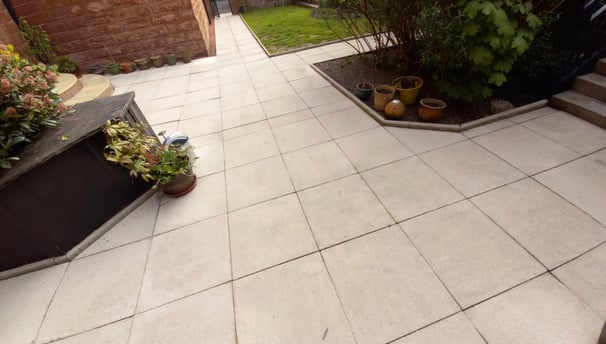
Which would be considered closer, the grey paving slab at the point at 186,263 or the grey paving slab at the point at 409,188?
the grey paving slab at the point at 186,263

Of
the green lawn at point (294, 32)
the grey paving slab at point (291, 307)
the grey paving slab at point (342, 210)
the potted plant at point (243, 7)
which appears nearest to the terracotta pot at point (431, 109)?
the grey paving slab at point (342, 210)

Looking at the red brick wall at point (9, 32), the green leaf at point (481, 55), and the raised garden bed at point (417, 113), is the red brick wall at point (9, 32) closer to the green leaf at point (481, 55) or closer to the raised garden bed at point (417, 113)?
the raised garden bed at point (417, 113)

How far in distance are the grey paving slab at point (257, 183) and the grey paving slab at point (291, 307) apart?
763mm

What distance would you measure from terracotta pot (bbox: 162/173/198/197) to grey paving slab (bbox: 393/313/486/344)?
2189 mm

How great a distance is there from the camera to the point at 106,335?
161 centimetres

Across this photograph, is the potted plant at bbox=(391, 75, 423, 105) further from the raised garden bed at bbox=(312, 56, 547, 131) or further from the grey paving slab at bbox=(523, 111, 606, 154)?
the grey paving slab at bbox=(523, 111, 606, 154)

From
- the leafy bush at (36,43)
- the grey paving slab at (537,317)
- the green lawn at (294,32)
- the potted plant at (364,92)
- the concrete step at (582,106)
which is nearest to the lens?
the grey paving slab at (537,317)

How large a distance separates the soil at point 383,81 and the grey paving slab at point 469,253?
1.46 meters

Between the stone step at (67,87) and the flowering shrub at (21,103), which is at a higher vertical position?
the flowering shrub at (21,103)

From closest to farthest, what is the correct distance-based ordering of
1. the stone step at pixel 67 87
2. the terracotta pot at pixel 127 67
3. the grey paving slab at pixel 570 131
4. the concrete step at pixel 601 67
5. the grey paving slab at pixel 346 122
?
the grey paving slab at pixel 570 131 < the concrete step at pixel 601 67 < the grey paving slab at pixel 346 122 < the stone step at pixel 67 87 < the terracotta pot at pixel 127 67

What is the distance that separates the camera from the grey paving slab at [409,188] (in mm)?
2090

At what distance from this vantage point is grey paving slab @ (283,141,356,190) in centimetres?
250

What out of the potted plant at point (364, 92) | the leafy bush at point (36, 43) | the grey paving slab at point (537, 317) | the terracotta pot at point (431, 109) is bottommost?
the grey paving slab at point (537, 317)

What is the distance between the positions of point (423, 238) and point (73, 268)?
9.01 feet
